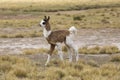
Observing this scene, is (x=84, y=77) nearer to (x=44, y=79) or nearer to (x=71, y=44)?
(x=44, y=79)

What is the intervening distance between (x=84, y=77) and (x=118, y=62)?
4.58 metres

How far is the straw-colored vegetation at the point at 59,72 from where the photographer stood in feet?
41.9

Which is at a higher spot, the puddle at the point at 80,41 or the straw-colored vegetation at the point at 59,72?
the straw-colored vegetation at the point at 59,72

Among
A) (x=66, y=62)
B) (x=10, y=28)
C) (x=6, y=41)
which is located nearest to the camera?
(x=66, y=62)

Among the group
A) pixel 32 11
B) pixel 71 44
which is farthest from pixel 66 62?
pixel 32 11

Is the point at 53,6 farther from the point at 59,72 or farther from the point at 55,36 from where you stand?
the point at 59,72

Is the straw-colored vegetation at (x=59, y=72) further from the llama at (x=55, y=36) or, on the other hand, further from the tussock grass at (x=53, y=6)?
the tussock grass at (x=53, y=6)

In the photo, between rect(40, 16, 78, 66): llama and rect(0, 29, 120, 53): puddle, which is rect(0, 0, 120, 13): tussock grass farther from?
rect(40, 16, 78, 66): llama

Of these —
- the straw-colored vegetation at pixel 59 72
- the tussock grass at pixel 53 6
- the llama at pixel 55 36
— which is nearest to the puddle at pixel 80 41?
the llama at pixel 55 36

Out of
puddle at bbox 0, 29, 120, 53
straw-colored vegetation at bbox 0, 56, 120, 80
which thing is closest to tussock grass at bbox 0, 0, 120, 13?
puddle at bbox 0, 29, 120, 53

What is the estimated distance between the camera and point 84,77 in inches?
501

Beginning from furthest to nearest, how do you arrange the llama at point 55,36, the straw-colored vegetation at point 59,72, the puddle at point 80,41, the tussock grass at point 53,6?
the tussock grass at point 53,6, the puddle at point 80,41, the llama at point 55,36, the straw-colored vegetation at point 59,72

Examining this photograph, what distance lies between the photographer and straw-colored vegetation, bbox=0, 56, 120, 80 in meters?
12.8

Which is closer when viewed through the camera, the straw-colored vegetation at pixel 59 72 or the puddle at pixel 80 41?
the straw-colored vegetation at pixel 59 72
